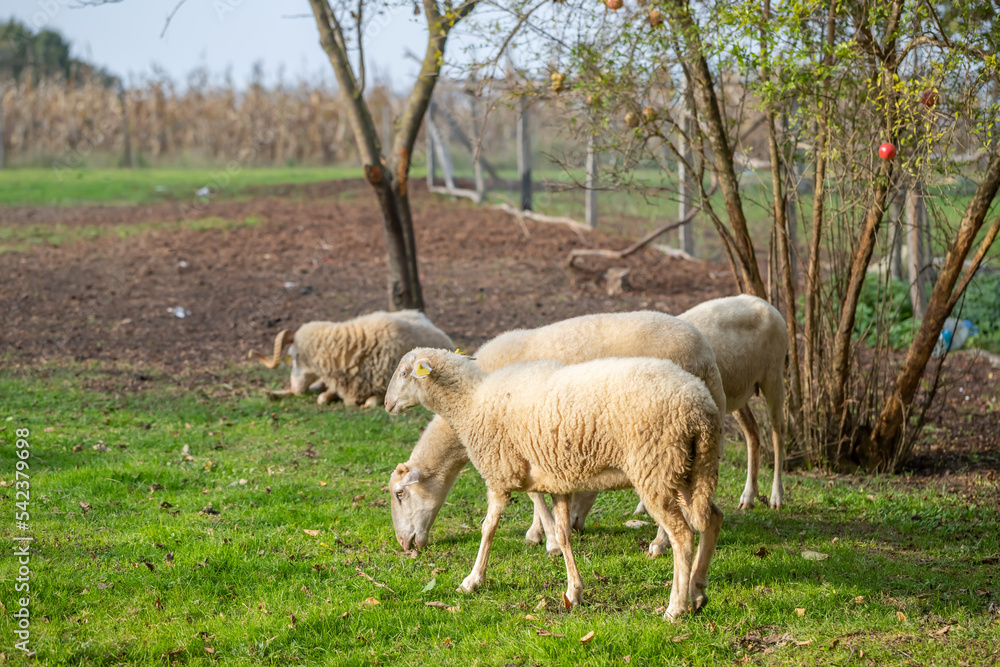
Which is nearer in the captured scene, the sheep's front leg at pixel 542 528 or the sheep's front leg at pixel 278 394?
the sheep's front leg at pixel 542 528

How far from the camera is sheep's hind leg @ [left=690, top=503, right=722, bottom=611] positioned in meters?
4.05

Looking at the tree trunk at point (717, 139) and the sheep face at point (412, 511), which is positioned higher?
the tree trunk at point (717, 139)

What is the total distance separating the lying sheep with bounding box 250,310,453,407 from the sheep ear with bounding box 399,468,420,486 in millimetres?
3186

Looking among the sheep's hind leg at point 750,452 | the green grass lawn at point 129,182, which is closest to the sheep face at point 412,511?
the sheep's hind leg at point 750,452

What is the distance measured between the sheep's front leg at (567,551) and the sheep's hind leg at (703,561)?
572 millimetres

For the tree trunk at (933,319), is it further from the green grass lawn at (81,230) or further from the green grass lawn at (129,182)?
the green grass lawn at (129,182)

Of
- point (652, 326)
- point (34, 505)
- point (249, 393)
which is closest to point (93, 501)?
point (34, 505)

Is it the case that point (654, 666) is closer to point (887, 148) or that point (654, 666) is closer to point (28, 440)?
point (887, 148)

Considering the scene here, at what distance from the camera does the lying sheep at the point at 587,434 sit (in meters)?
3.85

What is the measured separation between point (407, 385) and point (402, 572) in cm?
104

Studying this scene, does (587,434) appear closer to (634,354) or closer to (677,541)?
(677,541)

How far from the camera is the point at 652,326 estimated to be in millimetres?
4812

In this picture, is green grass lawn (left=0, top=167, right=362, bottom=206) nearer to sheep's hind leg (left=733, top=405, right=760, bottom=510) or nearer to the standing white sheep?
the standing white sheep

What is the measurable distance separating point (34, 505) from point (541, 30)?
4.86 meters
